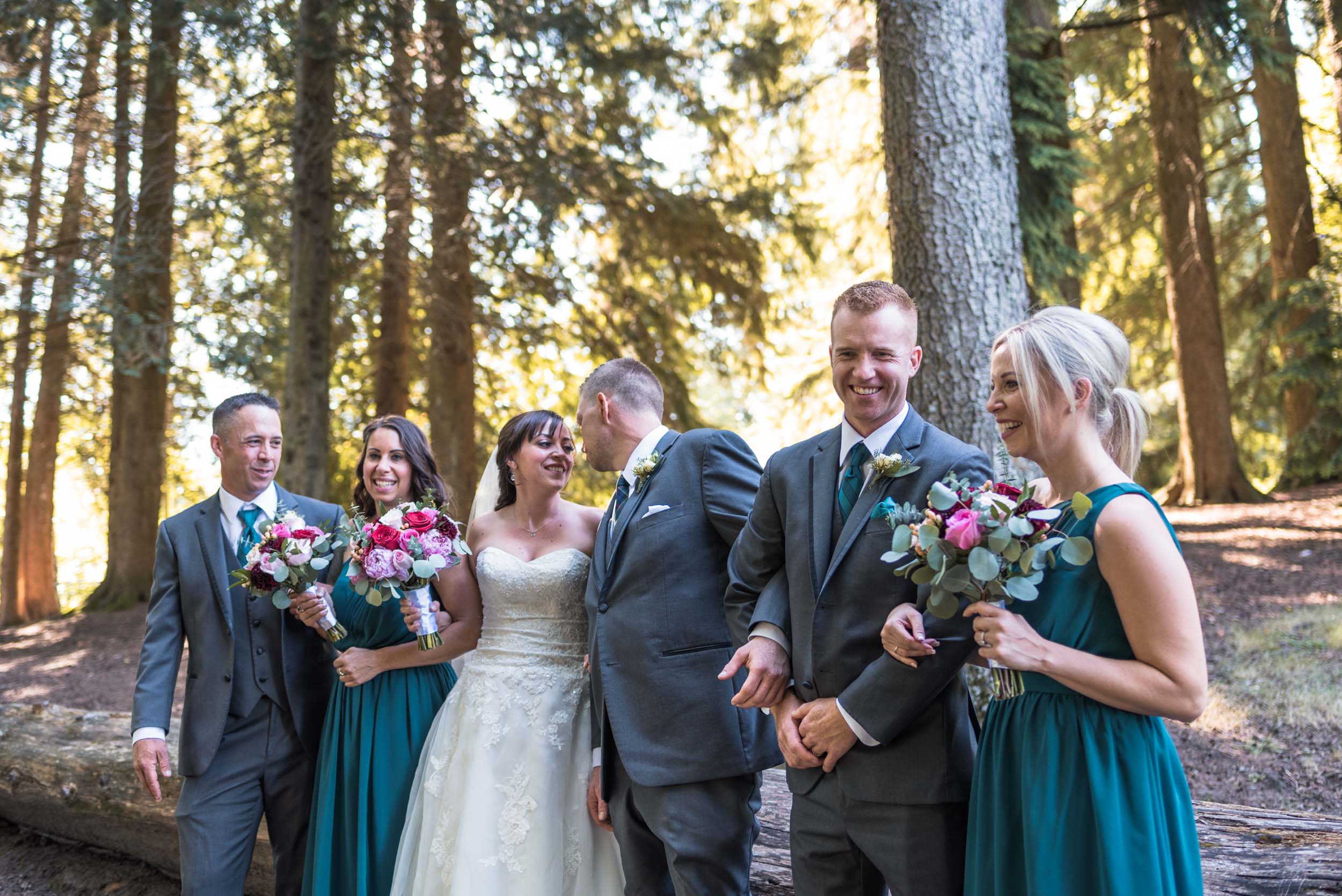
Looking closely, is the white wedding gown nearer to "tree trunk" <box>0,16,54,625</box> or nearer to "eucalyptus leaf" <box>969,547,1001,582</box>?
"eucalyptus leaf" <box>969,547,1001,582</box>

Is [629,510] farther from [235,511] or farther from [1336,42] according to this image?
[1336,42]

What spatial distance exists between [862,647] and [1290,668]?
591 cm

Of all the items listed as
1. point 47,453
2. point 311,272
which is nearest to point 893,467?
point 311,272

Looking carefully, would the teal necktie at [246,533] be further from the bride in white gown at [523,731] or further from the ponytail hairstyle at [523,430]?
the ponytail hairstyle at [523,430]

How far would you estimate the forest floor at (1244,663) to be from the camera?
566 cm

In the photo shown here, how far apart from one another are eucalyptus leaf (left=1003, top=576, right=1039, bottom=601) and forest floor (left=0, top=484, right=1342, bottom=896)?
4.07 meters

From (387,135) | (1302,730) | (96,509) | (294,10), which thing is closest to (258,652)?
(1302,730)

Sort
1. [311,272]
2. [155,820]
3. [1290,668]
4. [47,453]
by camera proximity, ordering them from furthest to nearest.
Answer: [47,453]
[311,272]
[1290,668]
[155,820]

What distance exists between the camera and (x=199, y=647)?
13.5 feet

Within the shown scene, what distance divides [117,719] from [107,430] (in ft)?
49.6

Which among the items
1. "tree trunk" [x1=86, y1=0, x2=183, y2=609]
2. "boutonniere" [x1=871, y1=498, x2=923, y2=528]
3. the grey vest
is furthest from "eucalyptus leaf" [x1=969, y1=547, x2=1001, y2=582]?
"tree trunk" [x1=86, y1=0, x2=183, y2=609]

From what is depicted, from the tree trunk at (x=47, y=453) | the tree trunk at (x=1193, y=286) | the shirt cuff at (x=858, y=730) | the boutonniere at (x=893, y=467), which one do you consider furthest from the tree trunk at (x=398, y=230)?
the tree trunk at (x=1193, y=286)

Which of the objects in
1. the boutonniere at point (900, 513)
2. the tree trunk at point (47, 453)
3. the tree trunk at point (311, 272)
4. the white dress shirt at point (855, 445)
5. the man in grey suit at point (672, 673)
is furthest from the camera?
the tree trunk at point (47, 453)

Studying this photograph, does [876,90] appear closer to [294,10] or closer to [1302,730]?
[294,10]
